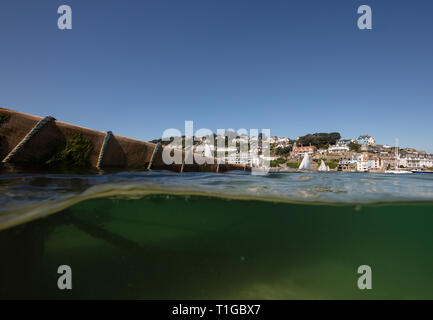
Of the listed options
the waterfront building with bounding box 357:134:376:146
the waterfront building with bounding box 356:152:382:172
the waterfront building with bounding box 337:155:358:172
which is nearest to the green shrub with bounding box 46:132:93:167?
the waterfront building with bounding box 356:152:382:172

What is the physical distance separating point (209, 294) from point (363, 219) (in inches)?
314

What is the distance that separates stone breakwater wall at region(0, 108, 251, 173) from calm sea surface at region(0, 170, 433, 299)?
55 cm

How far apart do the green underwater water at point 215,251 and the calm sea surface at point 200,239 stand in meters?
0.04

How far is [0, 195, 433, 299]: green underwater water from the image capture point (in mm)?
3852

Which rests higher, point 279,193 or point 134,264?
point 279,193

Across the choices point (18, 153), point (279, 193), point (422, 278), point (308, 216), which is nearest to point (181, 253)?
point (279, 193)

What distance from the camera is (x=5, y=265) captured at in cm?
526

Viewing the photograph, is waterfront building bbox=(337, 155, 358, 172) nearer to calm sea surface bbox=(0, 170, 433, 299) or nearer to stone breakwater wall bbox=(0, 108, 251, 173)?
calm sea surface bbox=(0, 170, 433, 299)

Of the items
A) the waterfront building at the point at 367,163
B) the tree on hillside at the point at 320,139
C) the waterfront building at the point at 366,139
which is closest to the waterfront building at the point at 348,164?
the waterfront building at the point at 367,163

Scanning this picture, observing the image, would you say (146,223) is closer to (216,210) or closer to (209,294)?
(216,210)

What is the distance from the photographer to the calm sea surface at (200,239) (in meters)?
3.94

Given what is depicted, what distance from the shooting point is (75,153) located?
4773 mm

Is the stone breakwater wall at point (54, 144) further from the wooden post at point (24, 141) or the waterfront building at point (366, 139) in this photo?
the waterfront building at point (366, 139)

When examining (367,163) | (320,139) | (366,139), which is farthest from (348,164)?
(366,139)
